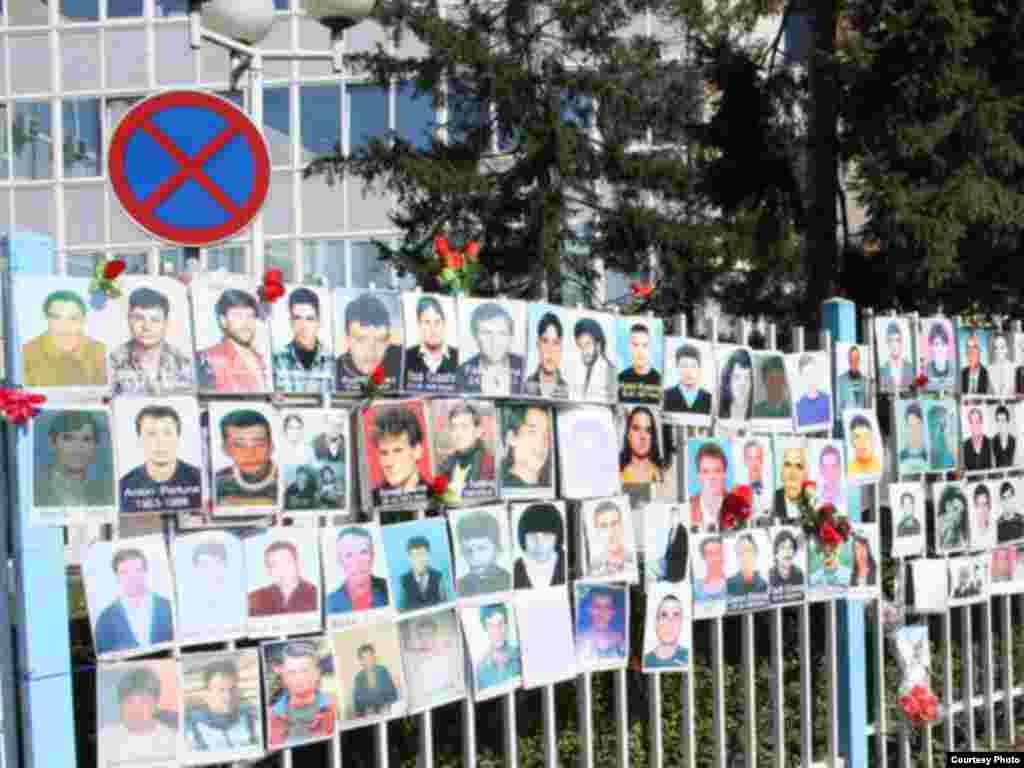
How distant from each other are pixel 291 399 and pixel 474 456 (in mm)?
784

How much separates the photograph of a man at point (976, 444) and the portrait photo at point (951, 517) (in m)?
0.21

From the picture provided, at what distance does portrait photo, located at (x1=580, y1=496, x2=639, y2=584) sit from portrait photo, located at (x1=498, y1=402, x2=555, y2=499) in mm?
217

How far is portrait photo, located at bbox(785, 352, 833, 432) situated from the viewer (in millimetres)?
7035

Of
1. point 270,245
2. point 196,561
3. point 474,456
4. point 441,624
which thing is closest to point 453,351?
point 474,456

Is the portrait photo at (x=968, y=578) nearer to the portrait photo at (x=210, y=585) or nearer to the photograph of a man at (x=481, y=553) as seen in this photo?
the photograph of a man at (x=481, y=553)

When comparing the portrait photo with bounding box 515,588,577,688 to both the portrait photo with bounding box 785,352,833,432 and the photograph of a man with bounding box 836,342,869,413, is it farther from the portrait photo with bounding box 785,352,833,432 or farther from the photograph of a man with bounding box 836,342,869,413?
the photograph of a man with bounding box 836,342,869,413

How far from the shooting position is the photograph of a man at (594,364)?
19.9 ft

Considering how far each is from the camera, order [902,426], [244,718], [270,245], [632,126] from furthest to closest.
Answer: [270,245] → [632,126] → [902,426] → [244,718]

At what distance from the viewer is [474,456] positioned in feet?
18.4

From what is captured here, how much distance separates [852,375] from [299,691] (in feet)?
11.1

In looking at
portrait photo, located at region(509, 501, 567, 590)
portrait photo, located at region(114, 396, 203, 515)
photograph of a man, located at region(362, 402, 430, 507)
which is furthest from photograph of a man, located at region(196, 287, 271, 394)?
portrait photo, located at region(509, 501, 567, 590)

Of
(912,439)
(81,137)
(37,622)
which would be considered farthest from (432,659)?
(81,137)

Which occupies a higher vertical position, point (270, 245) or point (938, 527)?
point (270, 245)

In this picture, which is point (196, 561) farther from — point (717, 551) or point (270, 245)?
point (270, 245)
